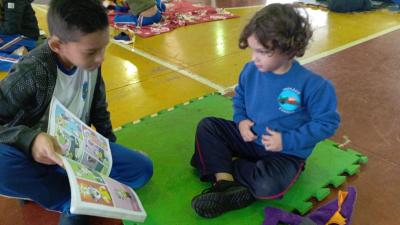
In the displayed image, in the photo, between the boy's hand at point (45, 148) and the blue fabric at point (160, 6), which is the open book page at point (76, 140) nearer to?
the boy's hand at point (45, 148)

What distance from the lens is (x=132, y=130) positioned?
5.90ft

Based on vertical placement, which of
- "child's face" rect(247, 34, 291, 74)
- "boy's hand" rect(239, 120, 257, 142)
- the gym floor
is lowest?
the gym floor

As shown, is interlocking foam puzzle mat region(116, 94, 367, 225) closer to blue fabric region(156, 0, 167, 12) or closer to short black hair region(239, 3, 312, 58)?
short black hair region(239, 3, 312, 58)

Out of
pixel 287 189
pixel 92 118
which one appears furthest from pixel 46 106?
pixel 287 189

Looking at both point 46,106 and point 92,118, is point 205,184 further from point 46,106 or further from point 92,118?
point 46,106

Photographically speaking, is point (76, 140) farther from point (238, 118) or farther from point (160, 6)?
point (160, 6)

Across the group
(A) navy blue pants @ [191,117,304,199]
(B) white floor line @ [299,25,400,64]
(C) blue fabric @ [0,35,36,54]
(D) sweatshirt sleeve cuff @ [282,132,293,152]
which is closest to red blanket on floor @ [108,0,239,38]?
(C) blue fabric @ [0,35,36,54]

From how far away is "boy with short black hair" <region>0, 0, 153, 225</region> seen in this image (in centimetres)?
108

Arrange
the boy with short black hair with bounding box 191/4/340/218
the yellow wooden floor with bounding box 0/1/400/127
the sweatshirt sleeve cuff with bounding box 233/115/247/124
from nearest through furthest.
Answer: the boy with short black hair with bounding box 191/4/340/218 < the sweatshirt sleeve cuff with bounding box 233/115/247/124 < the yellow wooden floor with bounding box 0/1/400/127

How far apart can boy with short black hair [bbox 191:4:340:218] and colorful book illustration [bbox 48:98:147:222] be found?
0.31 meters

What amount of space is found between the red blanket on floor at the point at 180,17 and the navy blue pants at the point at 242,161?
76.9 inches

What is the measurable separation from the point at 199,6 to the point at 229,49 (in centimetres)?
144

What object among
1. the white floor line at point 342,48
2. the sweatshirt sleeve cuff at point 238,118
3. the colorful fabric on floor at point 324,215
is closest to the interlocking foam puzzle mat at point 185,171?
the colorful fabric on floor at point 324,215

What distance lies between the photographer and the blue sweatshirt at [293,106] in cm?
122
